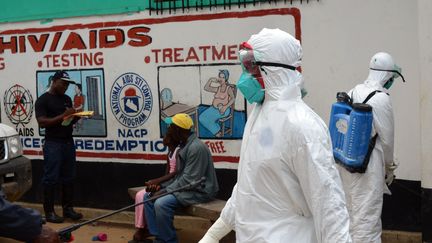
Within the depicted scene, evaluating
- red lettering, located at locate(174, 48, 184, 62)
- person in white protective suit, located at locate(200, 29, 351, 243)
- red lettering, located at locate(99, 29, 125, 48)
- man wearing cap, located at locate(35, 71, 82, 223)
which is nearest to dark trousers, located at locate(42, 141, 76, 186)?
man wearing cap, located at locate(35, 71, 82, 223)

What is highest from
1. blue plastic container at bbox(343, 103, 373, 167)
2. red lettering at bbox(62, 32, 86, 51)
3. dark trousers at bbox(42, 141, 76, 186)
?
red lettering at bbox(62, 32, 86, 51)

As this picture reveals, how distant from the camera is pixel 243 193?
3295 mm

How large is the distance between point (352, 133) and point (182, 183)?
1.86 meters

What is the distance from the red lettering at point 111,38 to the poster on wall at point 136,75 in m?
0.01

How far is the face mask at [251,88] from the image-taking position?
10.9 ft

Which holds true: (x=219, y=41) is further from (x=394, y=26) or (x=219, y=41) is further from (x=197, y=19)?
(x=394, y=26)

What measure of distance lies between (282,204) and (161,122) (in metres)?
4.92

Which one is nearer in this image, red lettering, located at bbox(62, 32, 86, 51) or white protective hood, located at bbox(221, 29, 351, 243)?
white protective hood, located at bbox(221, 29, 351, 243)

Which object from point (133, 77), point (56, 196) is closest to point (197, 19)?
point (133, 77)

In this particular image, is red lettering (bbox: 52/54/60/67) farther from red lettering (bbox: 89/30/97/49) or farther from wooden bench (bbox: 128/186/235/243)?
wooden bench (bbox: 128/186/235/243)

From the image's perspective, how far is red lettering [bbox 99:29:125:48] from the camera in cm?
811

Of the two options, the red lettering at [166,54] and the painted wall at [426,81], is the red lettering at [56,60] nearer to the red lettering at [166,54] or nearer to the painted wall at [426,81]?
the red lettering at [166,54]

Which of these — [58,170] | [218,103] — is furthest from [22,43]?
[218,103]

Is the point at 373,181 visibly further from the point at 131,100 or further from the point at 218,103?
the point at 131,100
